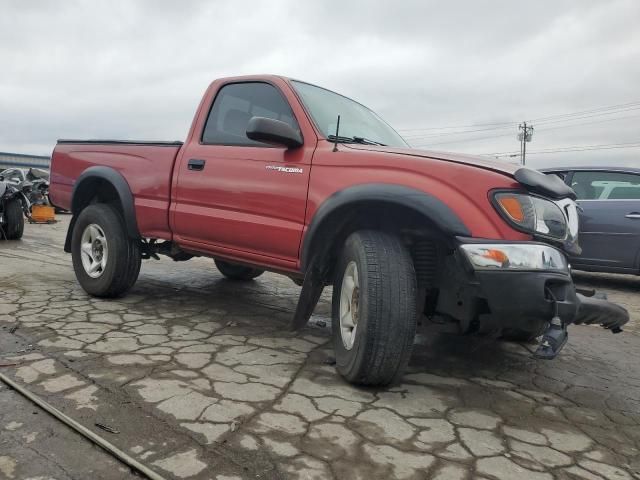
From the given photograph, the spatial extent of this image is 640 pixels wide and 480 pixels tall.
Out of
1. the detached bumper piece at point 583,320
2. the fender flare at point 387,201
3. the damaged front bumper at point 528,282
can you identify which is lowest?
the detached bumper piece at point 583,320

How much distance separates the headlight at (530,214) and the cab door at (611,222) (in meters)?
4.01

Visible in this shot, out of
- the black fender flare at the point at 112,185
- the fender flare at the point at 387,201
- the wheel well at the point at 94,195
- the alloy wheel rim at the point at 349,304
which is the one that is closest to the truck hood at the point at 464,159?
the fender flare at the point at 387,201

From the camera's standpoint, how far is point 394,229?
2.93 metres

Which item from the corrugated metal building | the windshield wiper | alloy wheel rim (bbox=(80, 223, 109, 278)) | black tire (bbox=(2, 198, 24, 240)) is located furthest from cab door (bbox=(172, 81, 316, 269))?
the corrugated metal building

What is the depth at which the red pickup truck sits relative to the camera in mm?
2453

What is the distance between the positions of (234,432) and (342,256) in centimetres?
116

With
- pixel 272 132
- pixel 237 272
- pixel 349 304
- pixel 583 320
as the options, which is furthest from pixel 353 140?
pixel 237 272

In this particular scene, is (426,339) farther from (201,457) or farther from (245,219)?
(201,457)

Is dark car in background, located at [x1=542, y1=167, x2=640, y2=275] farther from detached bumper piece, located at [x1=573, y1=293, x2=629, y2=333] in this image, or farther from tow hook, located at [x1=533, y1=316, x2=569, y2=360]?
tow hook, located at [x1=533, y1=316, x2=569, y2=360]

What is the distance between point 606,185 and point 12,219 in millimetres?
9073

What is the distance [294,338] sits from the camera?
378 centimetres

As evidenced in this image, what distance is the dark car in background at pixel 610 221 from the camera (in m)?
6.13

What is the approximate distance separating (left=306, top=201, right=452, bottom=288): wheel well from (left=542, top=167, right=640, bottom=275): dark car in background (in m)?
3.94

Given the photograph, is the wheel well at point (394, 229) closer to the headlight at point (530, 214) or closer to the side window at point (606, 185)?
the headlight at point (530, 214)
